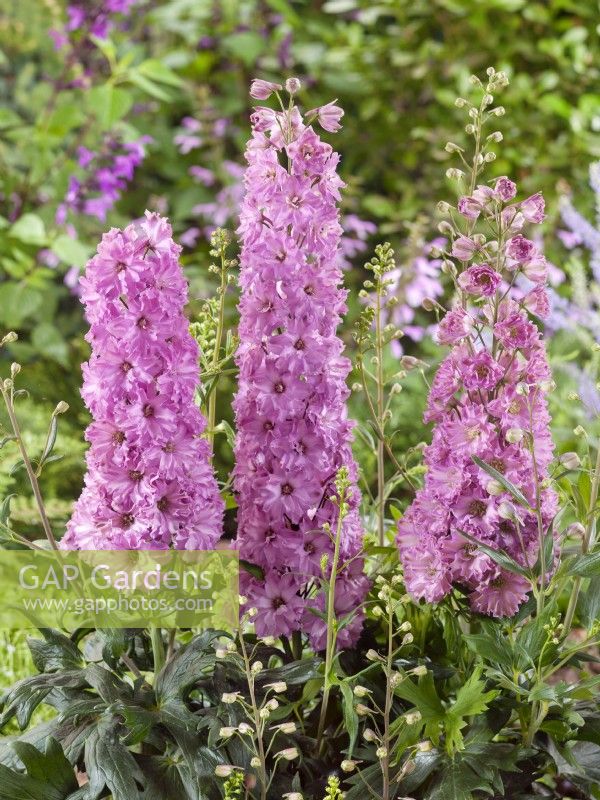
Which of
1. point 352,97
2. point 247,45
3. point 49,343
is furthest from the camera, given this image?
point 352,97

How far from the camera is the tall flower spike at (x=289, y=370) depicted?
3.61 feet

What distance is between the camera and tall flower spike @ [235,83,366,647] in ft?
3.61

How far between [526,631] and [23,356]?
7.12 ft

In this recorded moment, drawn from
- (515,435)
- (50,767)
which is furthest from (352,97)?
(50,767)

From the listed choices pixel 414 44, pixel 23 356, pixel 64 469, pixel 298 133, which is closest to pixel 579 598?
pixel 298 133

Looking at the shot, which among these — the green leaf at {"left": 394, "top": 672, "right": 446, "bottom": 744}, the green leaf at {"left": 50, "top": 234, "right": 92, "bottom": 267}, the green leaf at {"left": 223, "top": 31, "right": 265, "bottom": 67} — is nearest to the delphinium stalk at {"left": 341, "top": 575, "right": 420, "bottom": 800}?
the green leaf at {"left": 394, "top": 672, "right": 446, "bottom": 744}

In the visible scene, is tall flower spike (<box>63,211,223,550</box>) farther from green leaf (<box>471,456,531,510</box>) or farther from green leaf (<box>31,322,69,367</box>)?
green leaf (<box>31,322,69,367</box>)

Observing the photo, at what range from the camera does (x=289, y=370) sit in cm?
110

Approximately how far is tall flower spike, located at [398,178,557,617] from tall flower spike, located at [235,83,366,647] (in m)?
0.10

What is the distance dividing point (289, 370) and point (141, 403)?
0.52 feet

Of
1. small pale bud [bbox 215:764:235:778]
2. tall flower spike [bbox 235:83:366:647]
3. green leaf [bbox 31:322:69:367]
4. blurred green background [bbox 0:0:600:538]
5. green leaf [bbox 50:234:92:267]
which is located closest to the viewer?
small pale bud [bbox 215:764:235:778]

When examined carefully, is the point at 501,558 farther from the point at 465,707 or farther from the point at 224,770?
the point at 224,770

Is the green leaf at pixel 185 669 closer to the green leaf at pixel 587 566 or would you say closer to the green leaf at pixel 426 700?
the green leaf at pixel 426 700

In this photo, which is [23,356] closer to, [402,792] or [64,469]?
[64,469]
